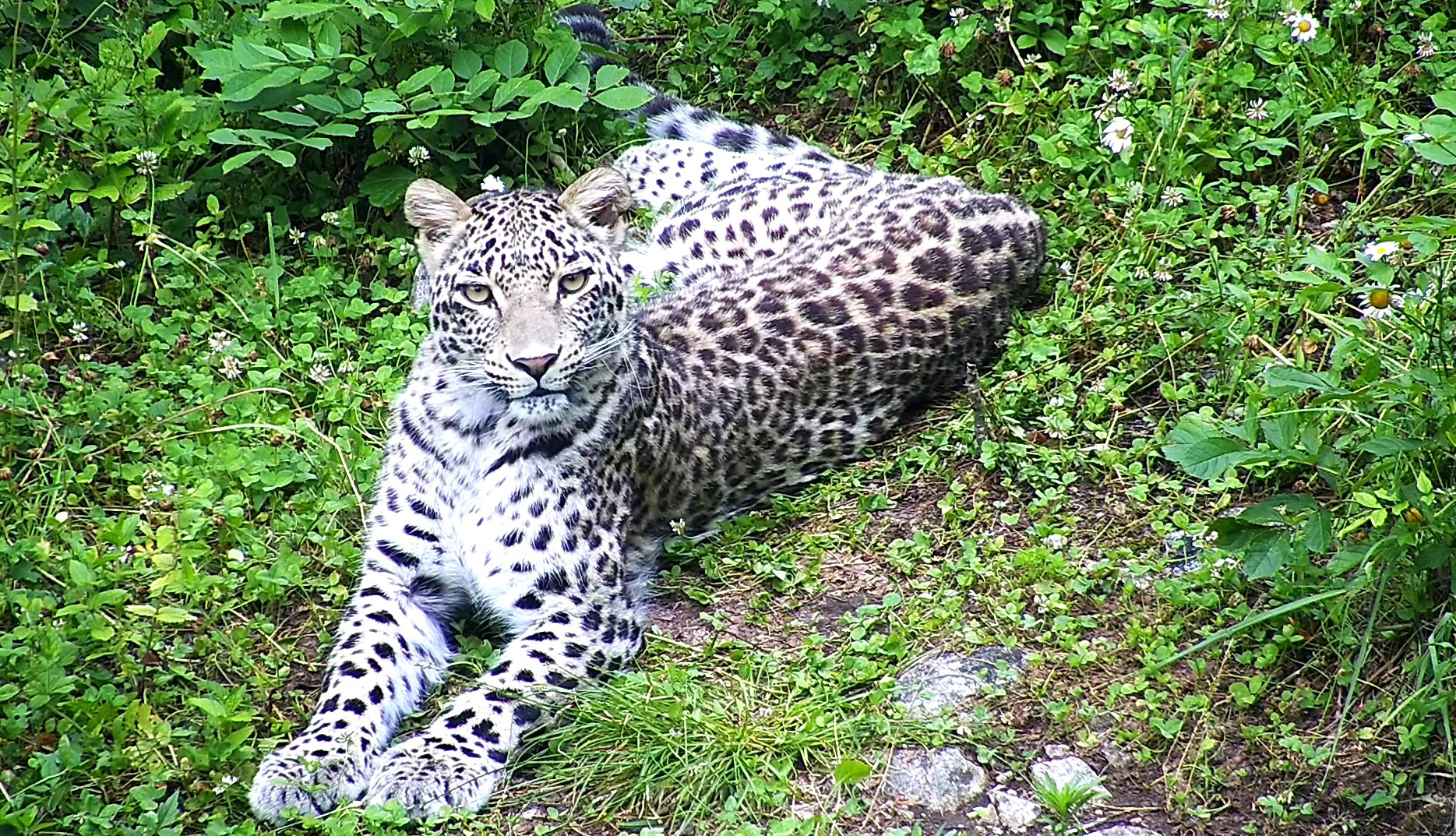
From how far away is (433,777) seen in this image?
5.83 metres

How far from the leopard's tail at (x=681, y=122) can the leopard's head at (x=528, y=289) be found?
9.43ft

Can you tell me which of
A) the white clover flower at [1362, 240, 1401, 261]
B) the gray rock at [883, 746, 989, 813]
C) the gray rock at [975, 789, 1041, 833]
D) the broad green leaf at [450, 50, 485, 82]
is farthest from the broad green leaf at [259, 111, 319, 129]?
the white clover flower at [1362, 240, 1401, 261]

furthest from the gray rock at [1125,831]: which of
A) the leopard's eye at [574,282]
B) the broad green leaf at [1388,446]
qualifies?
the leopard's eye at [574,282]

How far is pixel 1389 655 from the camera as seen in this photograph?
582 cm

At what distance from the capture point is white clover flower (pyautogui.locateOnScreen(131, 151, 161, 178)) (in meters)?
8.40

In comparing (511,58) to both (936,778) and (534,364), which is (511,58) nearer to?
(534,364)

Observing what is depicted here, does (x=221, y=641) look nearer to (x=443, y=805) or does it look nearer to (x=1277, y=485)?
(x=443, y=805)

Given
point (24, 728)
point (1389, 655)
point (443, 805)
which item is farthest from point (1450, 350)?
point (24, 728)

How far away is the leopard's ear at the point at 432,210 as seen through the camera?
6.70 m

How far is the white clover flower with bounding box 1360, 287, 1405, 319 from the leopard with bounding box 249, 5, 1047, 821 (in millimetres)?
1647

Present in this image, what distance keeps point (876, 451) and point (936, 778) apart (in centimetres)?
228

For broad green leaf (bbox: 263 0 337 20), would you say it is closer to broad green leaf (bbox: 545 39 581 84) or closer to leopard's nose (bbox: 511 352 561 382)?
broad green leaf (bbox: 545 39 581 84)

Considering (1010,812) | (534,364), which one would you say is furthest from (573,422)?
(1010,812)

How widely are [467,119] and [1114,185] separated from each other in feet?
11.0
